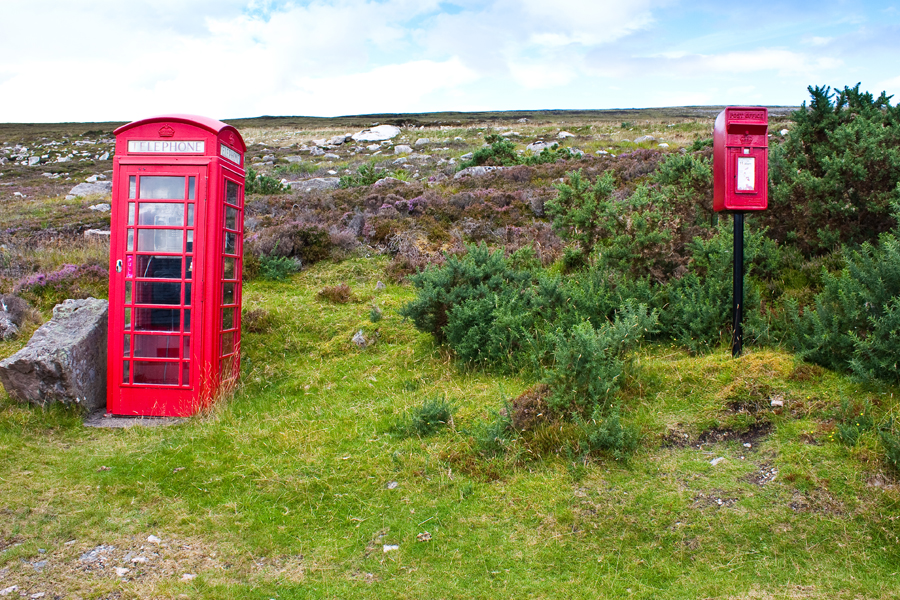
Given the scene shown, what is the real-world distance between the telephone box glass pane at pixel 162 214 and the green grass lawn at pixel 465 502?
2076 millimetres

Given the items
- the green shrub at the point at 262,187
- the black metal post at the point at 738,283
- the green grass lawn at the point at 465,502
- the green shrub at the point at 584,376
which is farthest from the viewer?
the green shrub at the point at 262,187

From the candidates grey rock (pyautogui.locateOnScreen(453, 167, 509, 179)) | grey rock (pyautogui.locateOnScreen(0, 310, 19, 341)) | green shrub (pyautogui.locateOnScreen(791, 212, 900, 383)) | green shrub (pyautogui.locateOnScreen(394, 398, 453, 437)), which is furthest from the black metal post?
grey rock (pyautogui.locateOnScreen(453, 167, 509, 179))

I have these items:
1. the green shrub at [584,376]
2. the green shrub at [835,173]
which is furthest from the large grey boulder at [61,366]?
the green shrub at [835,173]

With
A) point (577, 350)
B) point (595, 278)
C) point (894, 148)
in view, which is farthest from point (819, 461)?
point (894, 148)

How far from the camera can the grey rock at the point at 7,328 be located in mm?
8805

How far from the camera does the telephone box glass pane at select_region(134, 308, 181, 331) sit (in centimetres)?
656

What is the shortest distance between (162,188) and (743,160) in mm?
5812

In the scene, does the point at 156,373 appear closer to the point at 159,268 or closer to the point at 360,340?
the point at 159,268

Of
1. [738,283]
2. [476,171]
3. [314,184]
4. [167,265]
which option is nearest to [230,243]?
[167,265]

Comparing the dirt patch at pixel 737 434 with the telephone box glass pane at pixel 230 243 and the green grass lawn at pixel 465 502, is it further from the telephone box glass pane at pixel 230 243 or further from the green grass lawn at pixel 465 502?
the telephone box glass pane at pixel 230 243

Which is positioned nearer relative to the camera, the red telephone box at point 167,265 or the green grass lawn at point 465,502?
the green grass lawn at point 465,502

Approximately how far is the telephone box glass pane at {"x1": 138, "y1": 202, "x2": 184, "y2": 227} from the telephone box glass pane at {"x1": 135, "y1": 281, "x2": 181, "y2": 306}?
646mm

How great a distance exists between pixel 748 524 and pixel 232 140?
20.3ft

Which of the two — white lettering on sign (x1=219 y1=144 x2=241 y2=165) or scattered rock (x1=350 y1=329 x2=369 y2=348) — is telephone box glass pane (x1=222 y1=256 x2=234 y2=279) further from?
scattered rock (x1=350 y1=329 x2=369 y2=348)
